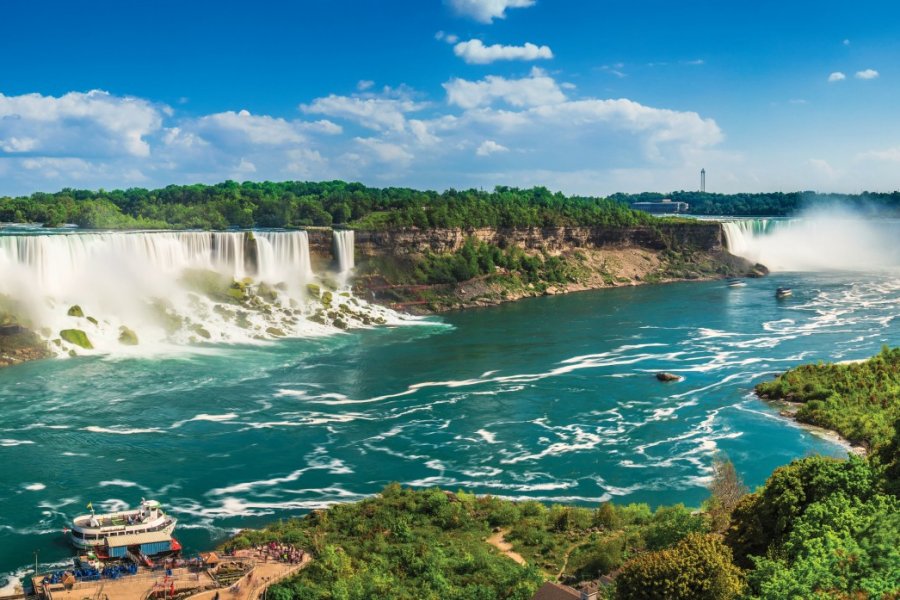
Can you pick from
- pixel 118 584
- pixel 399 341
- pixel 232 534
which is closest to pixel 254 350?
pixel 399 341

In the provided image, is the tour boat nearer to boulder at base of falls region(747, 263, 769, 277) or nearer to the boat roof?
the boat roof

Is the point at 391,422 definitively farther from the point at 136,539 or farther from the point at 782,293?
the point at 782,293

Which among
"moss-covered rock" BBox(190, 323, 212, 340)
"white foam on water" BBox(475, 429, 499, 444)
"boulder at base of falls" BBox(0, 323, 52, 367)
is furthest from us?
"moss-covered rock" BBox(190, 323, 212, 340)

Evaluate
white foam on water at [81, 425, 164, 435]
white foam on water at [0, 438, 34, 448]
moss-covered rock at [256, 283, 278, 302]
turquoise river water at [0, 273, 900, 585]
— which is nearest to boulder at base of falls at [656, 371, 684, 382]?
turquoise river water at [0, 273, 900, 585]

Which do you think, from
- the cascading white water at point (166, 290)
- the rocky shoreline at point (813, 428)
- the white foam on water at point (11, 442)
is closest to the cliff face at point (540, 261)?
the cascading white water at point (166, 290)

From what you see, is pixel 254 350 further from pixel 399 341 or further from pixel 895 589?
pixel 895 589

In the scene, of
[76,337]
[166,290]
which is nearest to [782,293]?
[166,290]
